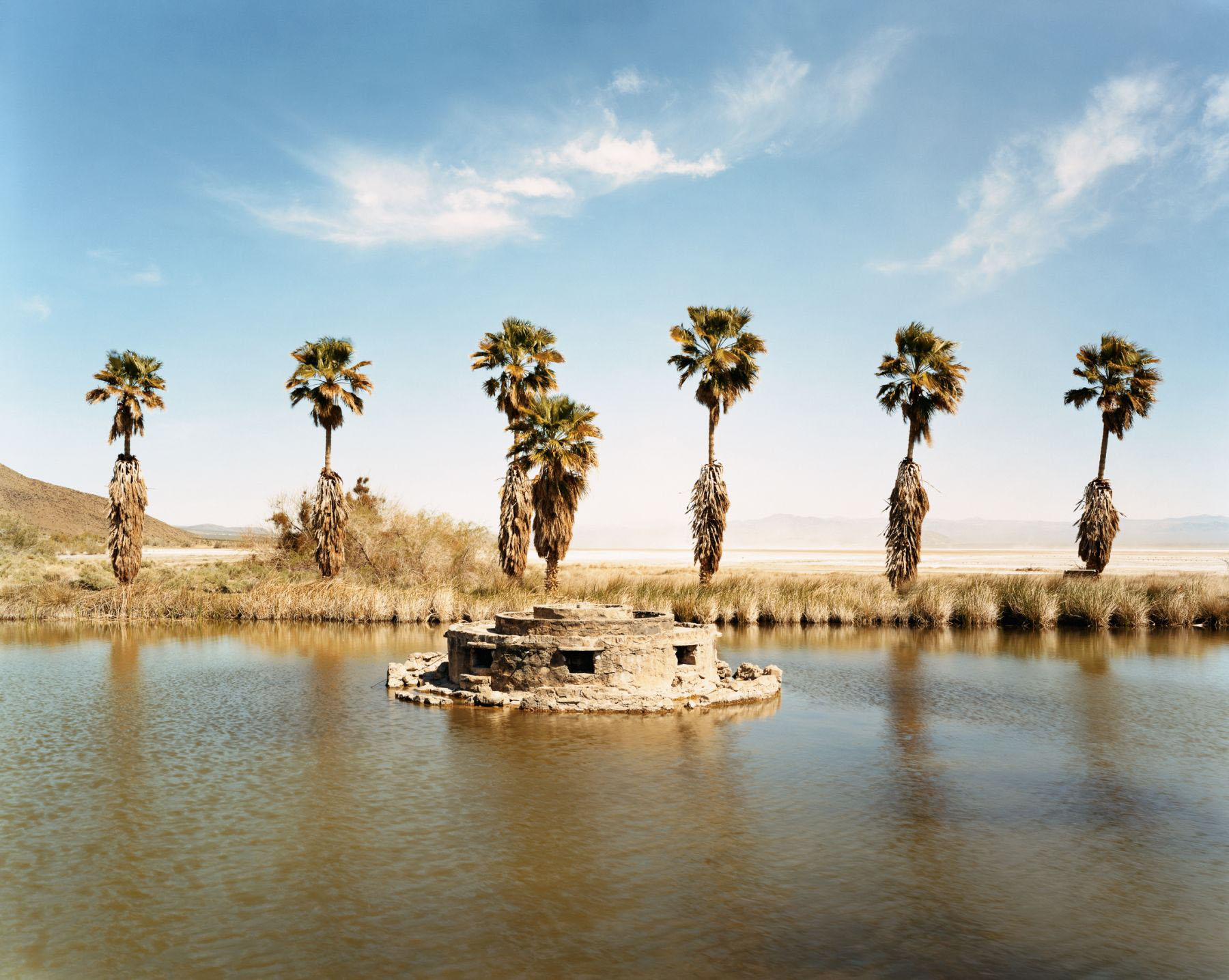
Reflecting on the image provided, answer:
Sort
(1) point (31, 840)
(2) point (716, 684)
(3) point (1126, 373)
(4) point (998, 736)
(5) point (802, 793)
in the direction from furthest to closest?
1. (3) point (1126, 373)
2. (2) point (716, 684)
3. (4) point (998, 736)
4. (5) point (802, 793)
5. (1) point (31, 840)

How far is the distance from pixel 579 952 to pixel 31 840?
7273 millimetres

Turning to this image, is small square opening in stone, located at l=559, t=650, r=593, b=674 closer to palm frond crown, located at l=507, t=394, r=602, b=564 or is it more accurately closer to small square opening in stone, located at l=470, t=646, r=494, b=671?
small square opening in stone, located at l=470, t=646, r=494, b=671

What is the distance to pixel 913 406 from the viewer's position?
40.1m

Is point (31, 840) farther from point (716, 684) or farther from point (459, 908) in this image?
point (716, 684)

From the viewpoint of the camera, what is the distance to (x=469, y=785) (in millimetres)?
13031

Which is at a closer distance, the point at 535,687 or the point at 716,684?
the point at 535,687

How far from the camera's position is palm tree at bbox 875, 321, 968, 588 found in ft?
128

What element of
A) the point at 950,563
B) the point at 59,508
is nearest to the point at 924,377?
the point at 950,563

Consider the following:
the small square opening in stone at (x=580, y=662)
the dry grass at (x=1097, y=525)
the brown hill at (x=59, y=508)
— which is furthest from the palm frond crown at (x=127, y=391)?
the brown hill at (x=59, y=508)

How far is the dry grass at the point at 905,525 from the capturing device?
128ft

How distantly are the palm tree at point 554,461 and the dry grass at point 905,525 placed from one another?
14037 mm

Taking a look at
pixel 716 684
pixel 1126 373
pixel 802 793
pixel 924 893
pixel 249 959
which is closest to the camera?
pixel 249 959

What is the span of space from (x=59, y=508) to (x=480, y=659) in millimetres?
109729

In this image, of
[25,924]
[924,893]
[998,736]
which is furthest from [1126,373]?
[25,924]
